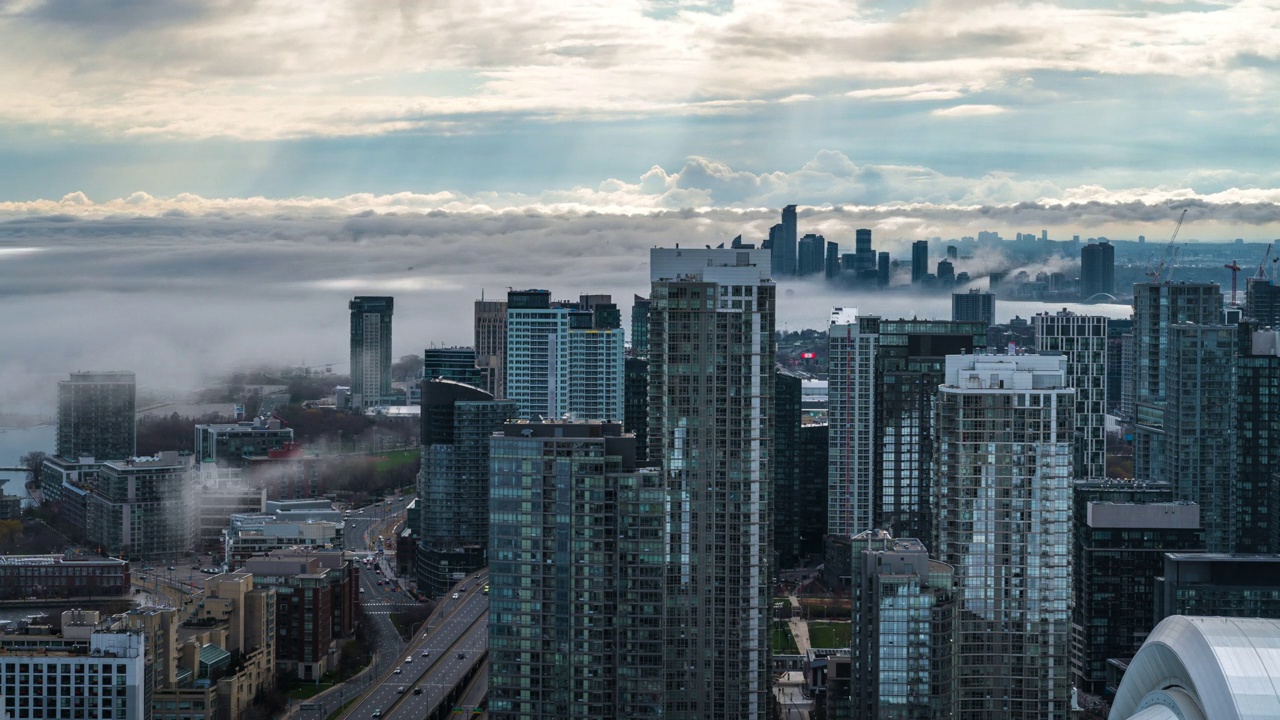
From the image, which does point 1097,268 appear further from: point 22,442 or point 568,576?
point 568,576

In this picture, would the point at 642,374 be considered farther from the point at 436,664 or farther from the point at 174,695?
the point at 174,695

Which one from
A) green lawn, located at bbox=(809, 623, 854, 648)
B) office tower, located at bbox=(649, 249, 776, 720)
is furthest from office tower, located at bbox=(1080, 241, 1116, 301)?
office tower, located at bbox=(649, 249, 776, 720)

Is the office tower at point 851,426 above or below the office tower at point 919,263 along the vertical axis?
below

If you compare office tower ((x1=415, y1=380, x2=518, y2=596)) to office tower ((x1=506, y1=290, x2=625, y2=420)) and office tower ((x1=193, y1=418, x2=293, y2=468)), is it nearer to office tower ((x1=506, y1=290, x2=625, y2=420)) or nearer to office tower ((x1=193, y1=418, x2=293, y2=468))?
office tower ((x1=506, y1=290, x2=625, y2=420))

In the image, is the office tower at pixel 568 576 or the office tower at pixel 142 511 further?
the office tower at pixel 142 511

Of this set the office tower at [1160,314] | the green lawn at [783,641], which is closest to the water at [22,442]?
the green lawn at [783,641]

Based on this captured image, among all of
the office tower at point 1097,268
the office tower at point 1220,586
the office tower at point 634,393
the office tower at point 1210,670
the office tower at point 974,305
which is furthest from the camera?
the office tower at point 1097,268

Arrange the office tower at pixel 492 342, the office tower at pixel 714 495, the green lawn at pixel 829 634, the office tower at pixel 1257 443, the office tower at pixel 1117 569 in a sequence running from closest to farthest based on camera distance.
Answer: the office tower at pixel 714 495 → the office tower at pixel 1117 569 → the green lawn at pixel 829 634 → the office tower at pixel 1257 443 → the office tower at pixel 492 342

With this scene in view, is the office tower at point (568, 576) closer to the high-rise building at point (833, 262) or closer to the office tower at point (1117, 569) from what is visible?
the office tower at point (1117, 569)
